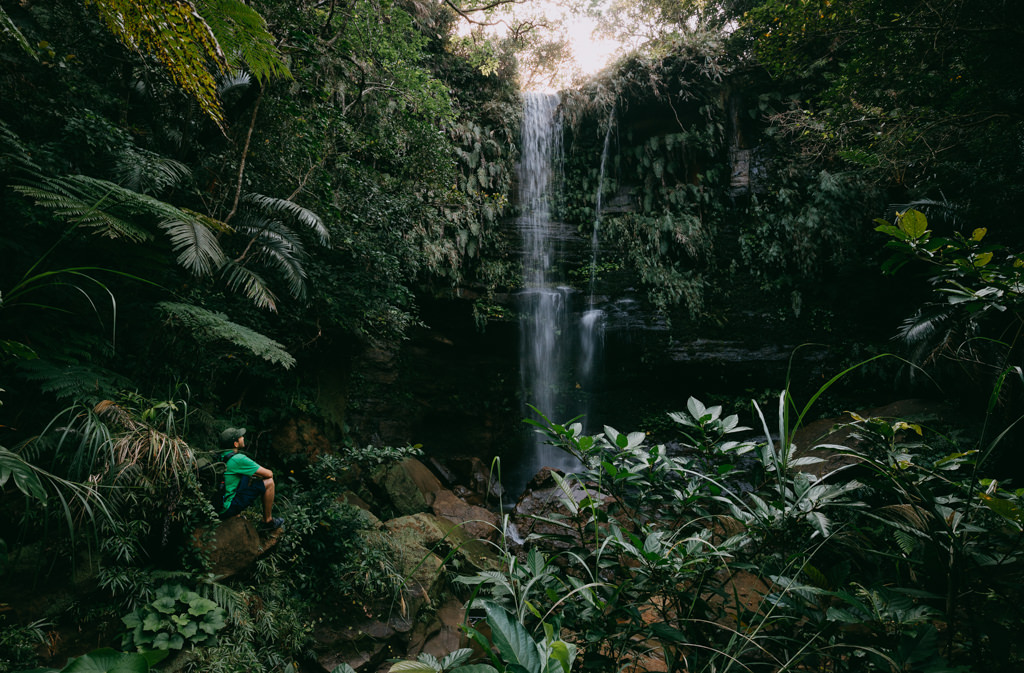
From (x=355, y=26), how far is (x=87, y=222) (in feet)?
14.2

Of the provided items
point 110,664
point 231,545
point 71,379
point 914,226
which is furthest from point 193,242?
point 914,226

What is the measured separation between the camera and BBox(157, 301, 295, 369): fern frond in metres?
3.37

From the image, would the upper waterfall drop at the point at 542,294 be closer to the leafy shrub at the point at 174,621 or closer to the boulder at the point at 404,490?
the boulder at the point at 404,490

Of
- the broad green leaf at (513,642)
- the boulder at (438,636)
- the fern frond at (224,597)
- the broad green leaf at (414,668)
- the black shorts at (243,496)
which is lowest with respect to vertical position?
the boulder at (438,636)

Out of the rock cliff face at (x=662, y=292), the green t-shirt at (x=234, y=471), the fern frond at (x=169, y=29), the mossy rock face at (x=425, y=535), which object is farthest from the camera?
the rock cliff face at (x=662, y=292)

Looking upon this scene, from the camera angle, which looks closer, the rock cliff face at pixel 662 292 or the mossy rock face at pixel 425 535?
the mossy rock face at pixel 425 535

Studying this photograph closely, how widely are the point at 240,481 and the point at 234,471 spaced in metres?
0.12

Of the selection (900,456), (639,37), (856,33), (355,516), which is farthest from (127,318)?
(639,37)

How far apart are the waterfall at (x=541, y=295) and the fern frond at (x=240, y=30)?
246 inches

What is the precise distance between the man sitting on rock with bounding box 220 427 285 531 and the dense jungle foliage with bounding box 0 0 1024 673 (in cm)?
21

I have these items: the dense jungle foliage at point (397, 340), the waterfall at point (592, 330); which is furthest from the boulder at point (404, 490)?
the waterfall at point (592, 330)

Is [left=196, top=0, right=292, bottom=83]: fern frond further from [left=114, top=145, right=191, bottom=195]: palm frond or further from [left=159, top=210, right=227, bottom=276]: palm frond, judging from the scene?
[left=159, top=210, right=227, bottom=276]: palm frond

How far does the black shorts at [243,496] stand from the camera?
10.8 feet

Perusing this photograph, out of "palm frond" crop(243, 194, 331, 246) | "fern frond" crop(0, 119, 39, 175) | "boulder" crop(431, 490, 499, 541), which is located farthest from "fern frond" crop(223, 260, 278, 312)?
"boulder" crop(431, 490, 499, 541)
